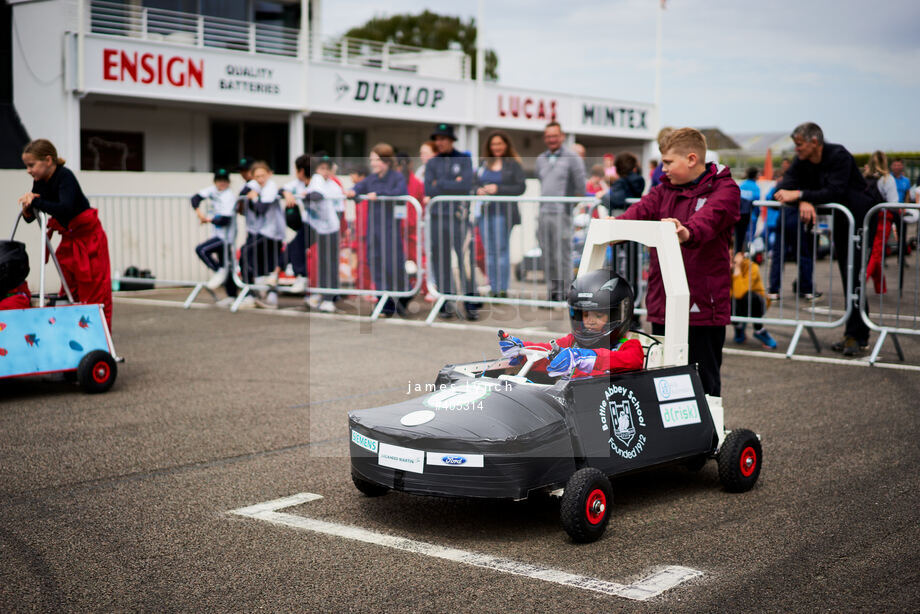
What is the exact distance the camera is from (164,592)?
377cm

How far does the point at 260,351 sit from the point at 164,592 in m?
6.23

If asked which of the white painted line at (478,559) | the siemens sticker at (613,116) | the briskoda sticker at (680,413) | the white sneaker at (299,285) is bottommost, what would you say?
the white painted line at (478,559)

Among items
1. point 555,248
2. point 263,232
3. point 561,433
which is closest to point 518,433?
point 561,433

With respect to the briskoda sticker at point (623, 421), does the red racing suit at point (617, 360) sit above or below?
above

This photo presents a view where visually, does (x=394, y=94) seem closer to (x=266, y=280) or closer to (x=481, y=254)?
(x=266, y=280)

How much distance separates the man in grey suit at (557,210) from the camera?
11.7 meters

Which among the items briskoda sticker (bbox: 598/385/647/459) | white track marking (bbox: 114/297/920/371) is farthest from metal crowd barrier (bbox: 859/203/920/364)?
briskoda sticker (bbox: 598/385/647/459)

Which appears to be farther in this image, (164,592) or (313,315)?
(313,315)

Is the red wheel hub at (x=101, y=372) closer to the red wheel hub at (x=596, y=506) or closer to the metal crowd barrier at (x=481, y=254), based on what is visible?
the metal crowd barrier at (x=481, y=254)

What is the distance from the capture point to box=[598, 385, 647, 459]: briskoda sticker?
4590 mm

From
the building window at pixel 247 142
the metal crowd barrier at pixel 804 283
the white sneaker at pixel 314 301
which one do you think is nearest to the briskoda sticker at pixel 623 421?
the metal crowd barrier at pixel 804 283

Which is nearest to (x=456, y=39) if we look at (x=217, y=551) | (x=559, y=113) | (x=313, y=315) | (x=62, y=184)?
(x=559, y=113)

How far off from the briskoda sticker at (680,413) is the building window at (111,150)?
74.9ft

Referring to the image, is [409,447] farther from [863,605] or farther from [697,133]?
[697,133]
